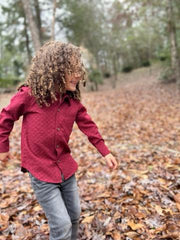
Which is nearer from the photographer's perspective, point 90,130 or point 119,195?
point 90,130

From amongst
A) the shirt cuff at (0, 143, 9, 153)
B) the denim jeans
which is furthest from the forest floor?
the shirt cuff at (0, 143, 9, 153)

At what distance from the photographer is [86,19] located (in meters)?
18.1

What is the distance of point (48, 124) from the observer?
1.79 meters

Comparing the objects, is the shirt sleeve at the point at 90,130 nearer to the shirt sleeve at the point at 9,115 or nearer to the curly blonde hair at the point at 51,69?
the curly blonde hair at the point at 51,69

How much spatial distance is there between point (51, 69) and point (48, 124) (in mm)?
460

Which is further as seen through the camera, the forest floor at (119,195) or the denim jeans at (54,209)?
the forest floor at (119,195)

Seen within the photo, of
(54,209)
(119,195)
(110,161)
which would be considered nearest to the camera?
(54,209)

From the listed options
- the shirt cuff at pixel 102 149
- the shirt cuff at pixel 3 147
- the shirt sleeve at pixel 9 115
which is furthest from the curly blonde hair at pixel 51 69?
the shirt cuff at pixel 102 149

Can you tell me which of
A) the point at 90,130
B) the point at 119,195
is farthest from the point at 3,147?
the point at 119,195

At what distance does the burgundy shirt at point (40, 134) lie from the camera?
1.73 metres

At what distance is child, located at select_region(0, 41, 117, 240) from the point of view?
1.73 meters

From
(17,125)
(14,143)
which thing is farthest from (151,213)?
(17,125)

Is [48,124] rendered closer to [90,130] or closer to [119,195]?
[90,130]

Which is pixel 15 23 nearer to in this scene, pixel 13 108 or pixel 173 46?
pixel 173 46
